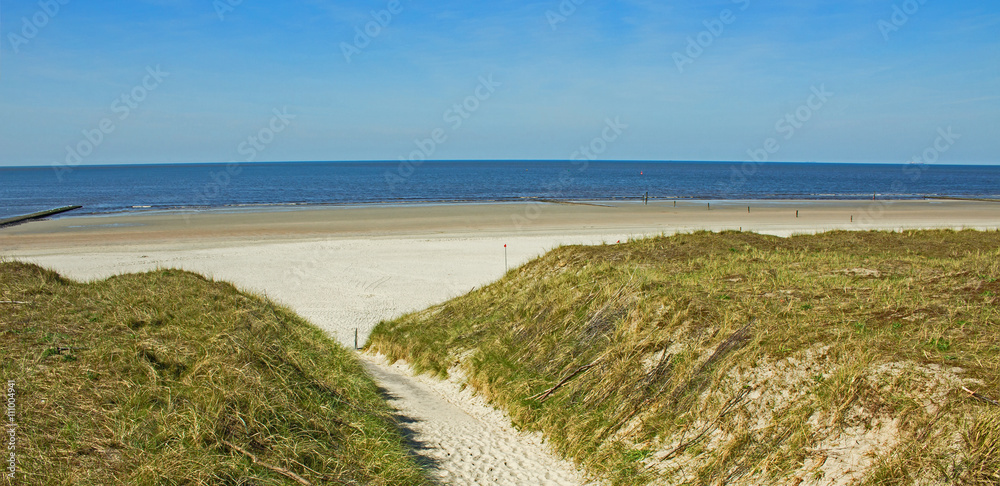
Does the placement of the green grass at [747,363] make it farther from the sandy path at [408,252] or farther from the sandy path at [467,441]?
the sandy path at [408,252]

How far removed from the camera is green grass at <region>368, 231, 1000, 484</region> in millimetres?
6742

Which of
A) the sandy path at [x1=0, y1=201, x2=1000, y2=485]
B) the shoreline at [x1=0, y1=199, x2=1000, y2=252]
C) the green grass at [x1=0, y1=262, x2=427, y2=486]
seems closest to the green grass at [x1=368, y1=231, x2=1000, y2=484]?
the sandy path at [x1=0, y1=201, x2=1000, y2=485]

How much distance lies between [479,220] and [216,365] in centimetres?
4085

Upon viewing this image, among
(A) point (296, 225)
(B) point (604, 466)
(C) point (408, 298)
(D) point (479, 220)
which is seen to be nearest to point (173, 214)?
(A) point (296, 225)

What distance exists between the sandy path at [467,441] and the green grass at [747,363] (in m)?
0.32

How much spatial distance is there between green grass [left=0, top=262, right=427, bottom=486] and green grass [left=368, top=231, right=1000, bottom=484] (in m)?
2.64

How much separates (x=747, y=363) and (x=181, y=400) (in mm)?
7070

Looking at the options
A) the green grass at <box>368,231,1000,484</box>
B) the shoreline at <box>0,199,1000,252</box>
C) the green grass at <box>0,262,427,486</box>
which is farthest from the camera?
the shoreline at <box>0,199,1000,252</box>

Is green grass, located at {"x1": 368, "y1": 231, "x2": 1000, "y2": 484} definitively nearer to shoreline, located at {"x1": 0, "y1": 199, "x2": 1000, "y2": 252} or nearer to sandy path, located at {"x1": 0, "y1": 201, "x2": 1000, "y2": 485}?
sandy path, located at {"x1": 0, "y1": 201, "x2": 1000, "y2": 485}

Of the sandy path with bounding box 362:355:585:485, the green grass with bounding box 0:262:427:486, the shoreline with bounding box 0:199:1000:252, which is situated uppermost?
the shoreline with bounding box 0:199:1000:252

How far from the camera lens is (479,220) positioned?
49.0 metres

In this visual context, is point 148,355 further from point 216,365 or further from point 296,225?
point 296,225

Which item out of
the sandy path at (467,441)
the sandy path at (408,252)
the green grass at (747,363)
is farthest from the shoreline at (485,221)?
the sandy path at (467,441)

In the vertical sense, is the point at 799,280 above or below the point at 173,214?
below
